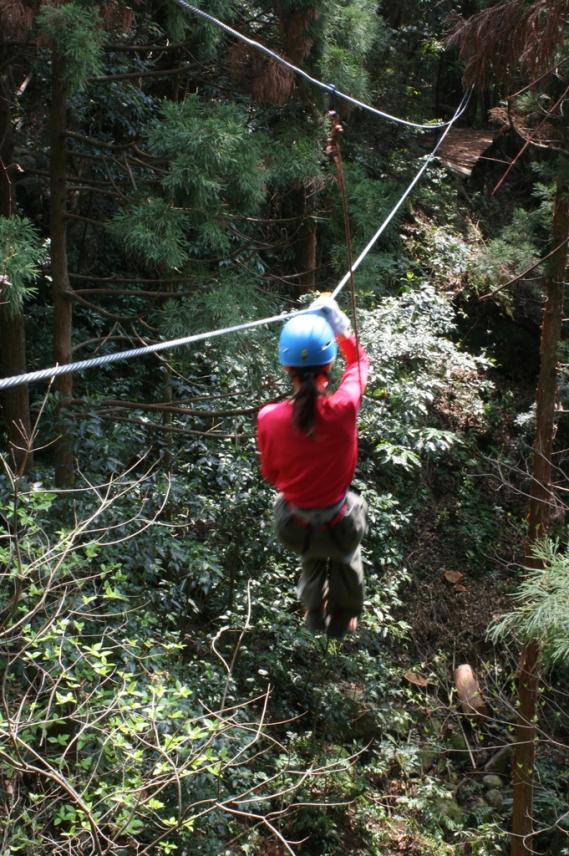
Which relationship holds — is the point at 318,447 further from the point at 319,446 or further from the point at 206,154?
the point at 206,154

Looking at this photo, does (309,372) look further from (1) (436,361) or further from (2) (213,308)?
(1) (436,361)

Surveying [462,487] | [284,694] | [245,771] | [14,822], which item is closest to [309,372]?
[14,822]

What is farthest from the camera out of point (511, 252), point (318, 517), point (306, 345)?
point (511, 252)

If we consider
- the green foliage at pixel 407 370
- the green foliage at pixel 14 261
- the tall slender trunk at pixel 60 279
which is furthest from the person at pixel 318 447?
the green foliage at pixel 407 370

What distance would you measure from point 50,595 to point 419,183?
7659mm

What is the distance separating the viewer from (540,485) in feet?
19.2

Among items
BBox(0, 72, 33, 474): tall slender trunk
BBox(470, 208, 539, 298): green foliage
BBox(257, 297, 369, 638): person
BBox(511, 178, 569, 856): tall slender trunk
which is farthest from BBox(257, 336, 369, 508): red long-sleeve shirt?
BBox(470, 208, 539, 298): green foliage

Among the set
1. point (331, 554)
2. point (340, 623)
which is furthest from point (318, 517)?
point (340, 623)

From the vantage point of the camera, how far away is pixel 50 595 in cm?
462

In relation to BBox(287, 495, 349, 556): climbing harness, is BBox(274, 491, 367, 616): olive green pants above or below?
below

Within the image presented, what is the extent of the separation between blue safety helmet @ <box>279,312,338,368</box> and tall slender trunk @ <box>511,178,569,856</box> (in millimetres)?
3723

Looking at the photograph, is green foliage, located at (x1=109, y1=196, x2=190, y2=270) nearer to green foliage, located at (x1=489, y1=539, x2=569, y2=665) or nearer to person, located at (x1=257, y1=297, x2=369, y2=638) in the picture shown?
person, located at (x1=257, y1=297, x2=369, y2=638)

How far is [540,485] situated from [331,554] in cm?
330

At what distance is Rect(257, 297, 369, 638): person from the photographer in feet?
8.34
